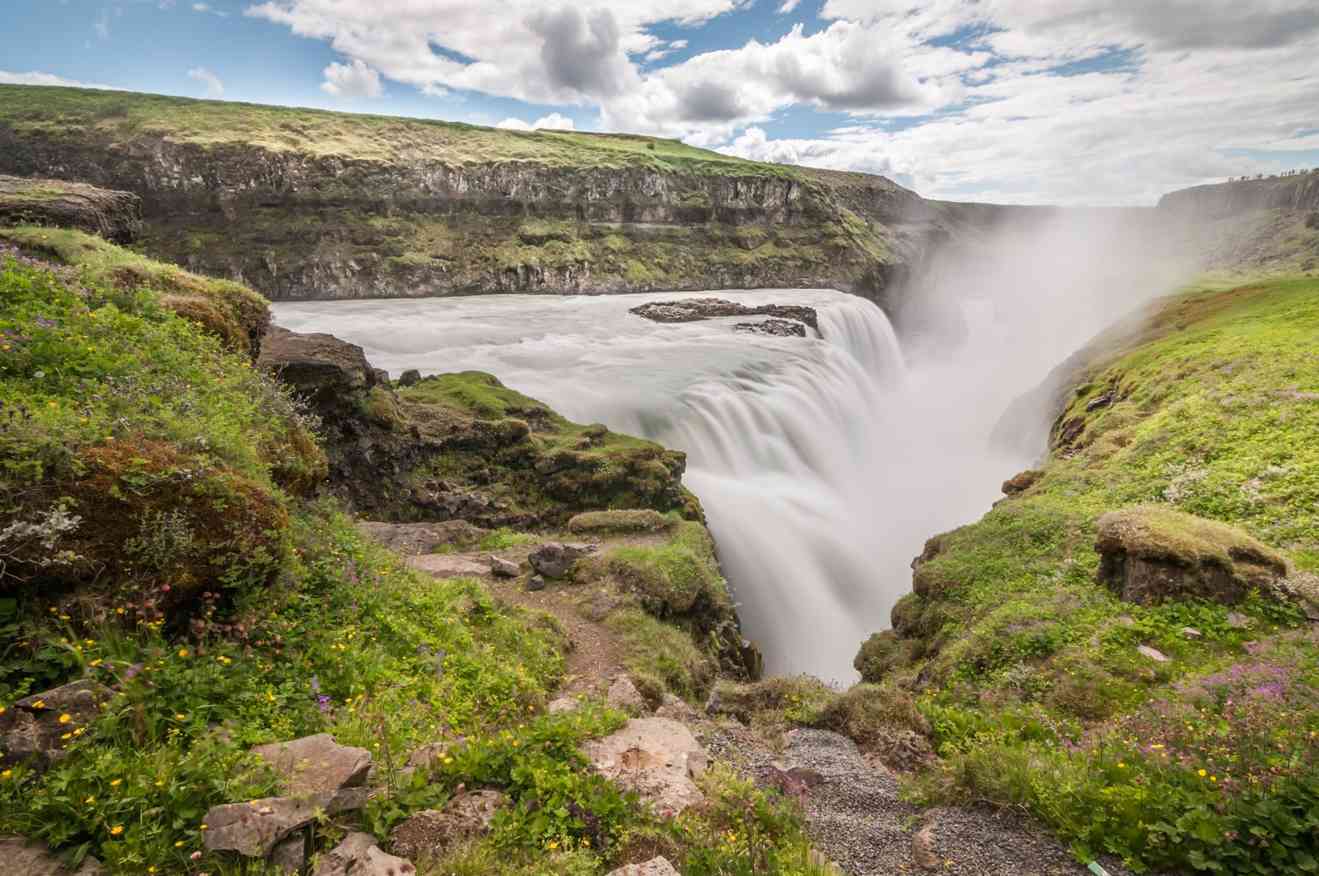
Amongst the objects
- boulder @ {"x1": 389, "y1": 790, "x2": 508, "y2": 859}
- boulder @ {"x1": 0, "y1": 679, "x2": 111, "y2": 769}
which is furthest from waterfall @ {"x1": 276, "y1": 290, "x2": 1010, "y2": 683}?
boulder @ {"x1": 0, "y1": 679, "x2": 111, "y2": 769}

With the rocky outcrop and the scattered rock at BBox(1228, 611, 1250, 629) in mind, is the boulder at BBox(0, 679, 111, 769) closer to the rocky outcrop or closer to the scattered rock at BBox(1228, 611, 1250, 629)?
the rocky outcrop

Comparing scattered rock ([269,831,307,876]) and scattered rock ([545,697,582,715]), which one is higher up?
scattered rock ([269,831,307,876])

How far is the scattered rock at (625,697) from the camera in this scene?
267 inches

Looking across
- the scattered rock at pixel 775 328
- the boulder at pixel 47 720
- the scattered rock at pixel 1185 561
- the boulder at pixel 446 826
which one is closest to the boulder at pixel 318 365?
the boulder at pixel 47 720

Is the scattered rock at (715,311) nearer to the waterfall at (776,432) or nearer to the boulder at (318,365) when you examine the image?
the waterfall at (776,432)

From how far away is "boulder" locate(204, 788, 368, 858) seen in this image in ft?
10.5

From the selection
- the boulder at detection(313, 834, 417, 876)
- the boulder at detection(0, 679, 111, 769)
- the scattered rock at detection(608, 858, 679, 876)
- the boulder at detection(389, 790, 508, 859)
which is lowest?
the scattered rock at detection(608, 858, 679, 876)

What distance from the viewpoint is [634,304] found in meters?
63.5

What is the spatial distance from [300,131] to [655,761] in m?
93.8

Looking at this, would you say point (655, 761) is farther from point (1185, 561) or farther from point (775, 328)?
point (775, 328)

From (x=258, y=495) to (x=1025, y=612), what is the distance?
33.6ft

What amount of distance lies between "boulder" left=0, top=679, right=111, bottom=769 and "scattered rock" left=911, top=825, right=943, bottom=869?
5678 millimetres

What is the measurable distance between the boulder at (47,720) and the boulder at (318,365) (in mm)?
9479

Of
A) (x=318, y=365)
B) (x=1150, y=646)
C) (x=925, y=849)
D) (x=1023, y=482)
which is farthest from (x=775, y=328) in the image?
(x=925, y=849)
